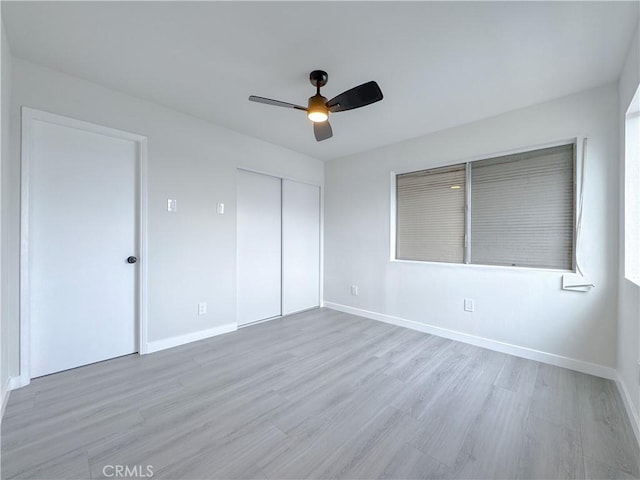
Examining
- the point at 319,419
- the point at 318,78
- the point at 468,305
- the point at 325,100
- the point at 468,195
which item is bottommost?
the point at 319,419

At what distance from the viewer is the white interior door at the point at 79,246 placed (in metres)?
2.17

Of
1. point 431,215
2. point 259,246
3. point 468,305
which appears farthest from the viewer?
point 259,246

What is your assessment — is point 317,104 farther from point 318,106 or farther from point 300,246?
point 300,246

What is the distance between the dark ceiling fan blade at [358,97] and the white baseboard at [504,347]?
266 cm

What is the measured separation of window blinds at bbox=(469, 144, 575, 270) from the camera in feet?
8.36

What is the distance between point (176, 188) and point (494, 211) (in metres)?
3.42

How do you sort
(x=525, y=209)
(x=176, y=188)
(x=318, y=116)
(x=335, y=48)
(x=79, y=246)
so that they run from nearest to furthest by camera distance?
(x=335, y=48), (x=318, y=116), (x=79, y=246), (x=525, y=209), (x=176, y=188)

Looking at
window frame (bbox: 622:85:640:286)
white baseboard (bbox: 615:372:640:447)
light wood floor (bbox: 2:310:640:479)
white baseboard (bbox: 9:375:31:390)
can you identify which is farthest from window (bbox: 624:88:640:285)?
white baseboard (bbox: 9:375:31:390)

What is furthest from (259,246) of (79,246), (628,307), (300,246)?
(628,307)

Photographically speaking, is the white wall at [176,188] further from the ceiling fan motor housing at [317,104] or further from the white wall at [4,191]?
the ceiling fan motor housing at [317,104]

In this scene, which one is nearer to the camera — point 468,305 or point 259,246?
point 468,305

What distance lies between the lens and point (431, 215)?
11.3 ft

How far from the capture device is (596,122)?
7.59 feet

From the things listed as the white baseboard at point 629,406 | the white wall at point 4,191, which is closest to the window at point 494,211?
the white baseboard at point 629,406
